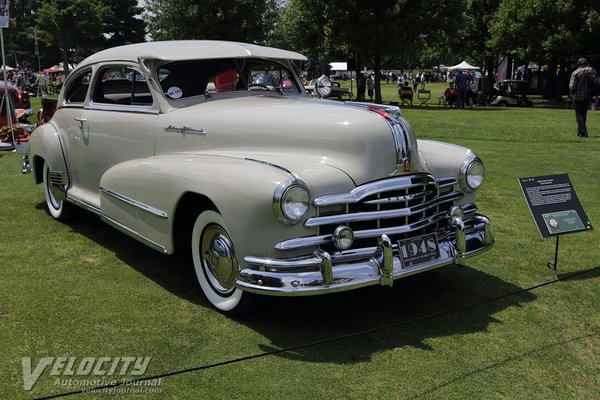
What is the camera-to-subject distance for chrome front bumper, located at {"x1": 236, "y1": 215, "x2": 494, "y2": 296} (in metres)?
3.22

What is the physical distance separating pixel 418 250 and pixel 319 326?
798 millimetres

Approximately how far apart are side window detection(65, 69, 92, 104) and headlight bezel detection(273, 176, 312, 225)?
128 inches

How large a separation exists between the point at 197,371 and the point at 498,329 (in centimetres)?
189

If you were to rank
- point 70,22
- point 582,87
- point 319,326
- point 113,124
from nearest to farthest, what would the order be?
point 319,326 < point 113,124 < point 582,87 < point 70,22

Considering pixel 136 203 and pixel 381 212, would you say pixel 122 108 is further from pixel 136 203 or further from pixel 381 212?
pixel 381 212

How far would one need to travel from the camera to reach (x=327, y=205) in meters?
3.37

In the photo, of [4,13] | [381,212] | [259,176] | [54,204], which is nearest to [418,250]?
[381,212]

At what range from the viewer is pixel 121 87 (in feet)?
17.4

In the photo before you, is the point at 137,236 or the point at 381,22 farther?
the point at 381,22

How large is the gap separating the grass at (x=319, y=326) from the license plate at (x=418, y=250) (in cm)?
44

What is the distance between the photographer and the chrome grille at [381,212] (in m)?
3.36

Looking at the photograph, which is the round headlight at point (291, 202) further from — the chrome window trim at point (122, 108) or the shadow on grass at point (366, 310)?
the chrome window trim at point (122, 108)

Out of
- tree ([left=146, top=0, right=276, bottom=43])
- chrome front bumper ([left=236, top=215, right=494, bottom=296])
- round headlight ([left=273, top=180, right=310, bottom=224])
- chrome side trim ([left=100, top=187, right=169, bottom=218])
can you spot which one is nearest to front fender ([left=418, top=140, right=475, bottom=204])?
chrome front bumper ([left=236, top=215, right=494, bottom=296])

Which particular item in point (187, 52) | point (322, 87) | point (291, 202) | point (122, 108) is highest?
point (187, 52)
